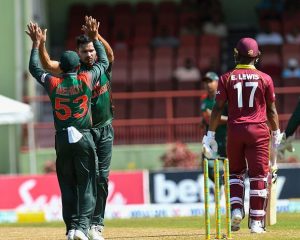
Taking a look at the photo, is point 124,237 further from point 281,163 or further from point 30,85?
point 30,85

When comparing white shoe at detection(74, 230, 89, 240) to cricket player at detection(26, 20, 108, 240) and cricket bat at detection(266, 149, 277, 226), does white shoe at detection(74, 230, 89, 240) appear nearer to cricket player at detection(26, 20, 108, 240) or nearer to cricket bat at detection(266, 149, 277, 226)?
cricket player at detection(26, 20, 108, 240)

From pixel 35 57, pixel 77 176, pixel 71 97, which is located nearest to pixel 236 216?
pixel 77 176

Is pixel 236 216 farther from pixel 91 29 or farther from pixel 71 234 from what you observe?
pixel 91 29

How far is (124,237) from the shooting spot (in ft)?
41.0

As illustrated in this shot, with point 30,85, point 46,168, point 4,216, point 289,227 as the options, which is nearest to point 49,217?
A: point 4,216

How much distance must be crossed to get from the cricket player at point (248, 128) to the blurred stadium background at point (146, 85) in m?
7.79

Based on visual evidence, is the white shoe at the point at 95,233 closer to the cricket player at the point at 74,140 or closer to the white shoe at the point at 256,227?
the cricket player at the point at 74,140

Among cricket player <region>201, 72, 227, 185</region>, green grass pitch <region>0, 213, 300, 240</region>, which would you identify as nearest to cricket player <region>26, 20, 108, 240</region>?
green grass pitch <region>0, 213, 300, 240</region>

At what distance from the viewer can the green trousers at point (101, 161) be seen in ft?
A: 40.2

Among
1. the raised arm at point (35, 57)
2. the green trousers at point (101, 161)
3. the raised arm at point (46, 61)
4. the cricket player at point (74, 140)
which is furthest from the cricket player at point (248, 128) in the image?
the raised arm at point (35, 57)

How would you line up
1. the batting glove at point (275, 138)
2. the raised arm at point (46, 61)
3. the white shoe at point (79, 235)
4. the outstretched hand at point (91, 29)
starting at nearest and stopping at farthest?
1. the white shoe at point (79, 235)
2. the outstretched hand at point (91, 29)
3. the raised arm at point (46, 61)
4. the batting glove at point (275, 138)

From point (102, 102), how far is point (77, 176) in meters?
1.20

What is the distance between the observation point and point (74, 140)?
11195mm

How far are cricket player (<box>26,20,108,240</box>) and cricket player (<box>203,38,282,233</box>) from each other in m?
1.64
